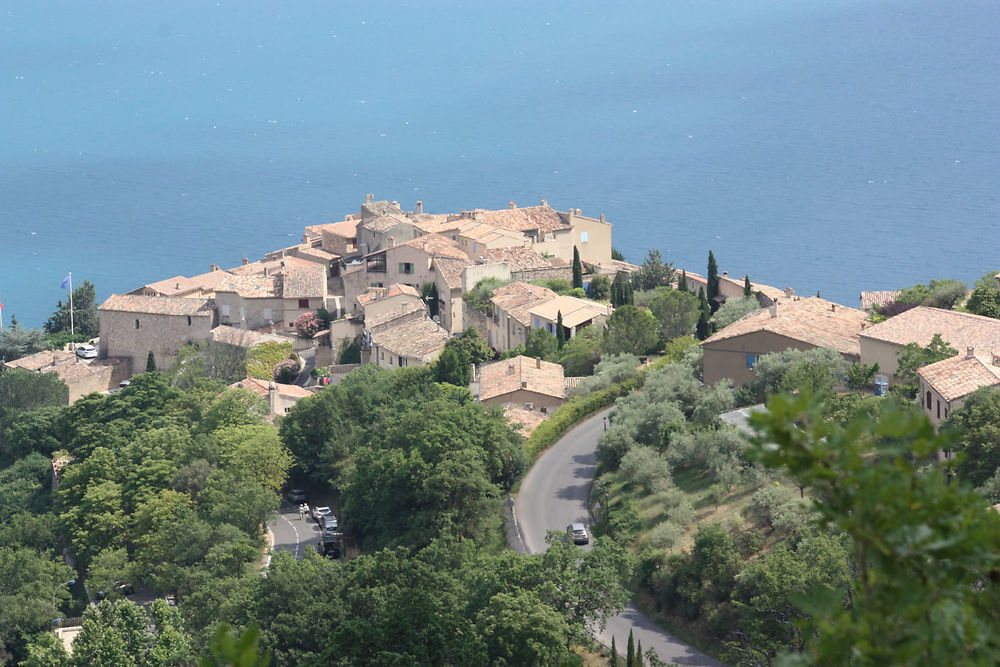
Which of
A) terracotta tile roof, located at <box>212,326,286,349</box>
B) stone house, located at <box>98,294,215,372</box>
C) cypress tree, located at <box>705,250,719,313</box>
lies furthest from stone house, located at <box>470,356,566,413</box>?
stone house, located at <box>98,294,215,372</box>

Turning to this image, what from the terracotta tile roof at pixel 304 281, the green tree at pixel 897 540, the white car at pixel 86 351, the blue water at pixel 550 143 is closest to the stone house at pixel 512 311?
the terracotta tile roof at pixel 304 281

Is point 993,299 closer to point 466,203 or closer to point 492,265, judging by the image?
point 492,265

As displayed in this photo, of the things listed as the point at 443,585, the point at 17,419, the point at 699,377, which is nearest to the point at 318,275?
the point at 17,419

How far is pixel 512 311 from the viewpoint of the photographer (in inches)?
2056

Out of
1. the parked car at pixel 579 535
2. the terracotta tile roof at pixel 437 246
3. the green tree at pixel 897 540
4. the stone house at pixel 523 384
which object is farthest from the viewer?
the terracotta tile roof at pixel 437 246

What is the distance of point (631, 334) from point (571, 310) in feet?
16.9

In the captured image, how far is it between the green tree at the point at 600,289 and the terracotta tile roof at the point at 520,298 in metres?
3.06

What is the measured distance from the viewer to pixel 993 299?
129 feet

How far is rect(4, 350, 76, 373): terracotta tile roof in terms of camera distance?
217 ft

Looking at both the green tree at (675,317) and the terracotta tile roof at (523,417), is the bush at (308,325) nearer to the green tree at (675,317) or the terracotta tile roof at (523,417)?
the green tree at (675,317)

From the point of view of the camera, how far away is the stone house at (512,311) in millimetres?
51250

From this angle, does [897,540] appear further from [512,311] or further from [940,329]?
[512,311]

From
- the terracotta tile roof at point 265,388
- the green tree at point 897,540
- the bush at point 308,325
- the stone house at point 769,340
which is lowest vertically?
the bush at point 308,325

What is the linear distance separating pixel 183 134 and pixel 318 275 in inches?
3519
